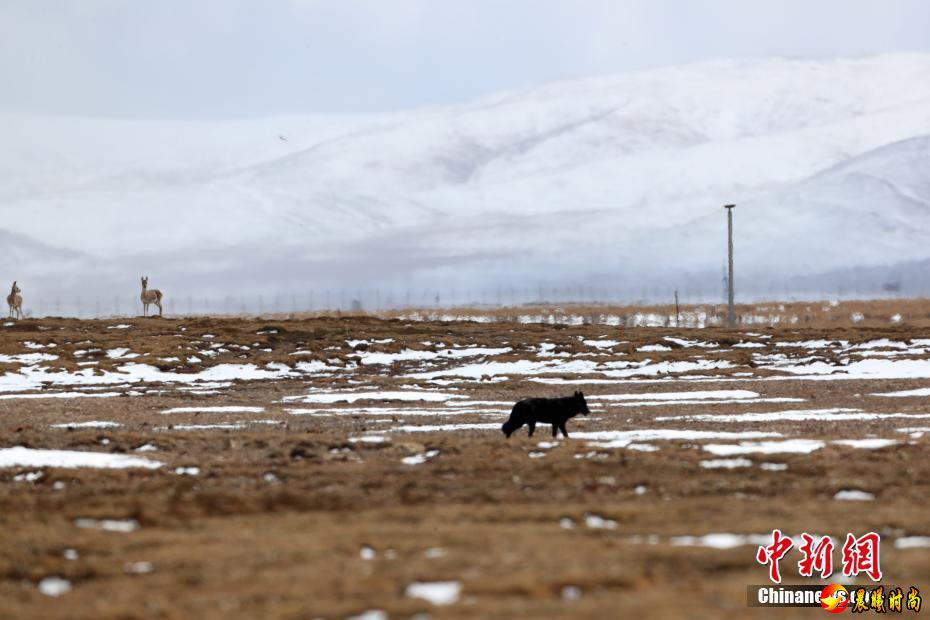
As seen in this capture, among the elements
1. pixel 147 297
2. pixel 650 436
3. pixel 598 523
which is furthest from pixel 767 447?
pixel 147 297

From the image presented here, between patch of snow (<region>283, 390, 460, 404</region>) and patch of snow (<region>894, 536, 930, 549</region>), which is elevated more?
patch of snow (<region>894, 536, 930, 549</region>)

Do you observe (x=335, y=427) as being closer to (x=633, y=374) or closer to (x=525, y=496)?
(x=525, y=496)

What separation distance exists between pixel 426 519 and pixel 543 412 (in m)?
10.8

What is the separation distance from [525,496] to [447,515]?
2.03 meters

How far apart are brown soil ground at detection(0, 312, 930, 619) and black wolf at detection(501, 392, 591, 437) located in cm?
57

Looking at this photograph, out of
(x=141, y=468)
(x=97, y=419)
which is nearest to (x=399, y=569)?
(x=141, y=468)

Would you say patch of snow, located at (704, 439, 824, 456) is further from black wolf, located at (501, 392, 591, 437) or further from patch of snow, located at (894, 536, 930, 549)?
patch of snow, located at (894, 536, 930, 549)

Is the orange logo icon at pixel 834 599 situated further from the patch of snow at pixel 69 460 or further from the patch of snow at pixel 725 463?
the patch of snow at pixel 69 460

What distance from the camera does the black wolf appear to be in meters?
24.7

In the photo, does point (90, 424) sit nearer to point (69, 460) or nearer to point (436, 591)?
point (69, 460)

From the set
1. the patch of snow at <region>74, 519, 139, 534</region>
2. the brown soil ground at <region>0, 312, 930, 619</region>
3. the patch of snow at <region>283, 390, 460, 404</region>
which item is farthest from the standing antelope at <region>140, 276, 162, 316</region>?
the patch of snow at <region>74, 519, 139, 534</region>

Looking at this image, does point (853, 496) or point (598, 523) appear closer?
point (598, 523)

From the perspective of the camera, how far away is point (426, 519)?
14359mm

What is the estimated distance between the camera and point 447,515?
14625mm
